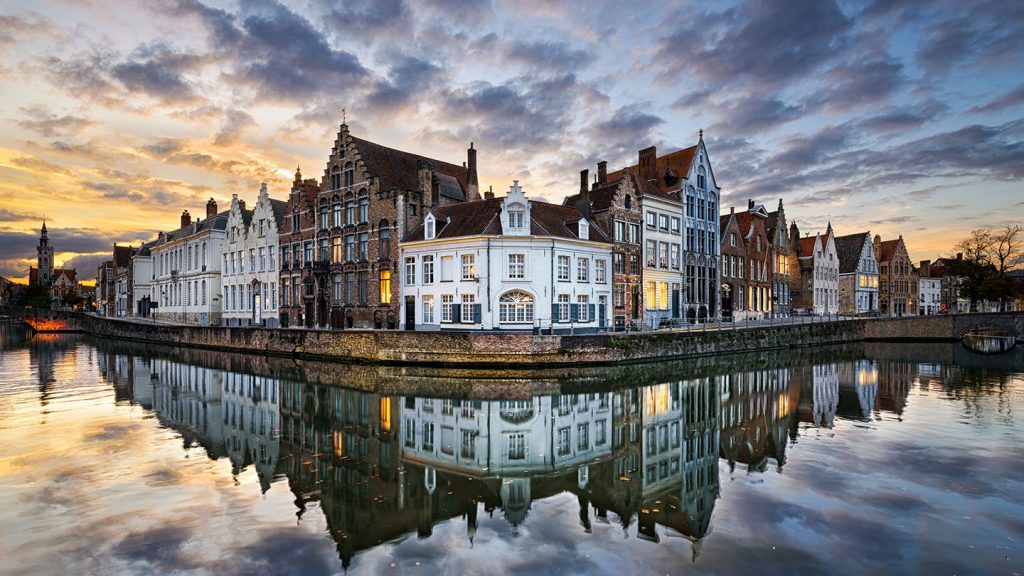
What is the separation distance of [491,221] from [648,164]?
1963 cm

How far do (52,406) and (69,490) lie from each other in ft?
36.0

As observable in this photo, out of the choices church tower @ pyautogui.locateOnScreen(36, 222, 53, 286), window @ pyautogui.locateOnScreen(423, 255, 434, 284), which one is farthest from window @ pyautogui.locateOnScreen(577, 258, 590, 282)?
church tower @ pyautogui.locateOnScreen(36, 222, 53, 286)

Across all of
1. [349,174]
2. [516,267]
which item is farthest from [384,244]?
[516,267]

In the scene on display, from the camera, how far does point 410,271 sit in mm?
34875

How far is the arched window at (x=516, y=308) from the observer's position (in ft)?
104

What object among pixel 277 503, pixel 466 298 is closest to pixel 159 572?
pixel 277 503

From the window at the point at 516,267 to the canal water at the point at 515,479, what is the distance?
10472 millimetres

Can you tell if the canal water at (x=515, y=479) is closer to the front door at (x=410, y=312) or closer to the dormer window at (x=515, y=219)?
the dormer window at (x=515, y=219)

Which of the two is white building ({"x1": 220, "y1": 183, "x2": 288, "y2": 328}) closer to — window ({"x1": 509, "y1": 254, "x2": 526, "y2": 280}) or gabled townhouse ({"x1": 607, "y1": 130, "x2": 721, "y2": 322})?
window ({"x1": 509, "y1": 254, "x2": 526, "y2": 280})

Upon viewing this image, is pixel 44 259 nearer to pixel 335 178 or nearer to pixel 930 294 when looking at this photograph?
pixel 335 178

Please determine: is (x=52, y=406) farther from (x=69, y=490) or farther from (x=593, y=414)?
(x=593, y=414)

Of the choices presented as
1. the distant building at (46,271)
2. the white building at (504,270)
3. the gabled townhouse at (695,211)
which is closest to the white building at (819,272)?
the gabled townhouse at (695,211)

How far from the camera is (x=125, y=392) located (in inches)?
856

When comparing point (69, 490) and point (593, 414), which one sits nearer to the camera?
point (69, 490)
